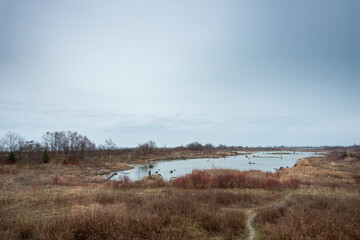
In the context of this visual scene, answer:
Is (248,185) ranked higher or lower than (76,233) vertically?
lower

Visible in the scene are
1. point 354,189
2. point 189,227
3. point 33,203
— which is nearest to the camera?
point 189,227

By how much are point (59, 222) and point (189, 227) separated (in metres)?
4.48

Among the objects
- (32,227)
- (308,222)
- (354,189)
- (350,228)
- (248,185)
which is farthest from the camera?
(248,185)

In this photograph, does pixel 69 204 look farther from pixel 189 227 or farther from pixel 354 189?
pixel 354 189

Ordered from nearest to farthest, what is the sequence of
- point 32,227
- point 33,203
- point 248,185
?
point 32,227 → point 33,203 → point 248,185

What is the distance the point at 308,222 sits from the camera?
242 inches

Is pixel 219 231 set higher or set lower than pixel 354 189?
higher

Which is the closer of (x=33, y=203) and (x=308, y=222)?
(x=308, y=222)

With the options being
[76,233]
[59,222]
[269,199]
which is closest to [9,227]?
[59,222]

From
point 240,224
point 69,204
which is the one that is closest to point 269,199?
point 240,224

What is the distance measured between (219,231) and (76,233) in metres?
4.65

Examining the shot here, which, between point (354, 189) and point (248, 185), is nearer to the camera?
point (354, 189)

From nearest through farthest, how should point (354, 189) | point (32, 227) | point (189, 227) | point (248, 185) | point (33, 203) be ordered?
1. point (32, 227)
2. point (189, 227)
3. point (33, 203)
4. point (354, 189)
5. point (248, 185)

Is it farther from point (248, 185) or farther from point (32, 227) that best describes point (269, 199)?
point (32, 227)
